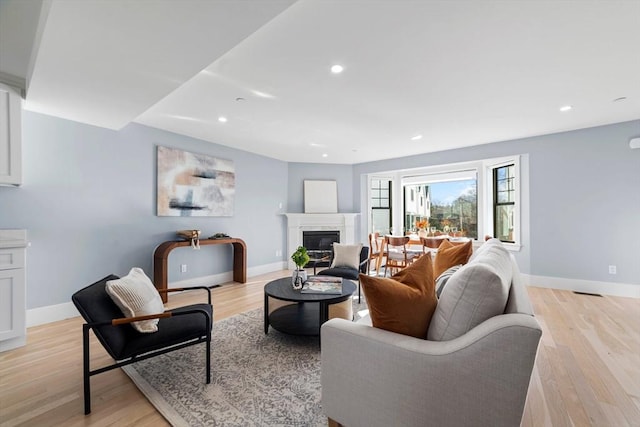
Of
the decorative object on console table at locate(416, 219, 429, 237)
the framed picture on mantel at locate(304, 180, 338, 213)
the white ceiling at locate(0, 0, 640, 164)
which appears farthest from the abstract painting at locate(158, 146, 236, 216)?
the decorative object on console table at locate(416, 219, 429, 237)

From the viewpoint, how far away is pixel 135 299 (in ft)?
6.12

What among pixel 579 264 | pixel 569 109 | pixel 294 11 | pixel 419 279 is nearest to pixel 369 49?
pixel 294 11

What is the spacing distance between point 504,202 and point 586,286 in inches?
67.0

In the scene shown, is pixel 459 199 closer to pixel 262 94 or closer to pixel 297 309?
pixel 297 309

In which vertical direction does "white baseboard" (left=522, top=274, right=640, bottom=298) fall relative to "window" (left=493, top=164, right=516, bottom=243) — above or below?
below

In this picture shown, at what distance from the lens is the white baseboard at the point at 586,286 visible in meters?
3.85

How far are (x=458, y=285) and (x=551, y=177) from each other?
4.42 meters

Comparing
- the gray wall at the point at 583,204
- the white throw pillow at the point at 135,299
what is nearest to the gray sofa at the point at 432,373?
the white throw pillow at the point at 135,299

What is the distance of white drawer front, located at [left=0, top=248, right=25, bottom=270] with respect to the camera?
2371 mm

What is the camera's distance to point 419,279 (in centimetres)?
144

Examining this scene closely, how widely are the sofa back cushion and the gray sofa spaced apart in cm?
4

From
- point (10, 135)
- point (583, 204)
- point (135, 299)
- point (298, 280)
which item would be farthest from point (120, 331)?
point (583, 204)

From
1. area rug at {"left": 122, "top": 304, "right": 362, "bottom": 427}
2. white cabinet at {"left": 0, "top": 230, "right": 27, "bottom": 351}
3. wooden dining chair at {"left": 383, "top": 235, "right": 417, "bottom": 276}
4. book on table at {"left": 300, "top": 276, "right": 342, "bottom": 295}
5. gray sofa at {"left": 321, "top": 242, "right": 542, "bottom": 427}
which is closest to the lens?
gray sofa at {"left": 321, "top": 242, "right": 542, "bottom": 427}

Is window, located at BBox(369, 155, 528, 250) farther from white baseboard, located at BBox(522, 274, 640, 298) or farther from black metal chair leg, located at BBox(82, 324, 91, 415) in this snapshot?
black metal chair leg, located at BBox(82, 324, 91, 415)
